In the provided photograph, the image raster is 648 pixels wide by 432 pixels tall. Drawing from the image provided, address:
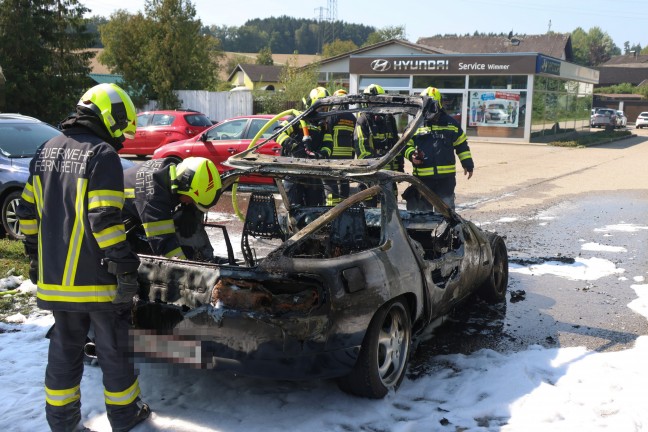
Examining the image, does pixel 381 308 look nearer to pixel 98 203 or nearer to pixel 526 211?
pixel 98 203

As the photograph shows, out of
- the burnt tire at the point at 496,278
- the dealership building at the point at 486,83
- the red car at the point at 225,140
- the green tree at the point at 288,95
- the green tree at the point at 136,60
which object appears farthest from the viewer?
the green tree at the point at 136,60

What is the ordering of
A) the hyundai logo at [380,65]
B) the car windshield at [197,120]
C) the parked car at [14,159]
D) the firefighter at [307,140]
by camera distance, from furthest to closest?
1. the hyundai logo at [380,65]
2. the car windshield at [197,120]
3. the firefighter at [307,140]
4. the parked car at [14,159]

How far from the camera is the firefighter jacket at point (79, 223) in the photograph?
3309 mm

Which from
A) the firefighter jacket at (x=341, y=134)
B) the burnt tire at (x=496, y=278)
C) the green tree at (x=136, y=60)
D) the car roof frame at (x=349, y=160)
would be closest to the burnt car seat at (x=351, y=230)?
the car roof frame at (x=349, y=160)

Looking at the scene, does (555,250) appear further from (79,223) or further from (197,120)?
(197,120)

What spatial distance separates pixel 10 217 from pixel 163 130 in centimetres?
1100

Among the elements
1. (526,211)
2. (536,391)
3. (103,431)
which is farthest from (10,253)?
(526,211)

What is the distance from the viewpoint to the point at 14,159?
822 centimetres

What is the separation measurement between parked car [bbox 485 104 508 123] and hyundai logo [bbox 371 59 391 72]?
5418 mm

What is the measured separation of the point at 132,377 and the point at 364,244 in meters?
1.81

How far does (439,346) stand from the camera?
5082 millimetres

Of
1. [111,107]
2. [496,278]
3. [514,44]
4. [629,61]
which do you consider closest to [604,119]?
[514,44]

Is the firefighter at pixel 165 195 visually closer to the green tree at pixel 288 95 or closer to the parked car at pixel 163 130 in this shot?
the parked car at pixel 163 130

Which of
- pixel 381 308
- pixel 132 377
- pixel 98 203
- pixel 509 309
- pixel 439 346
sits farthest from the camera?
pixel 509 309
